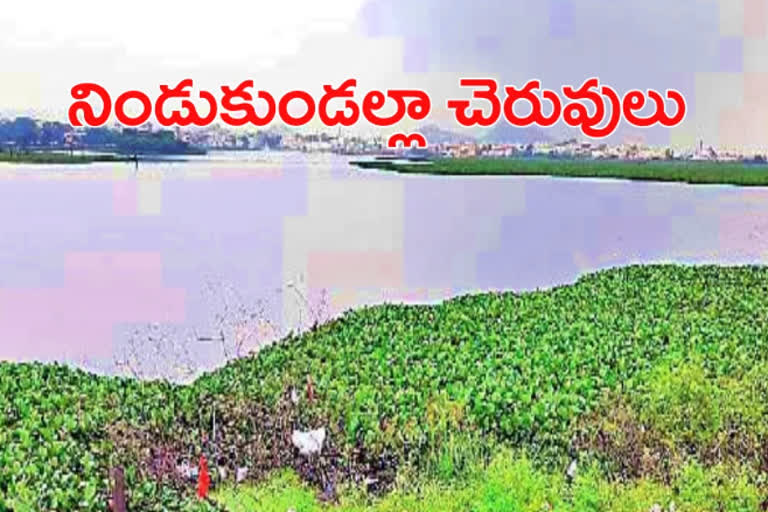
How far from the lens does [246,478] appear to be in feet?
16.4

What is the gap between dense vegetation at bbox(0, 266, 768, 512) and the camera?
4535mm

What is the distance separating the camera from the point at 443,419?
5.31m

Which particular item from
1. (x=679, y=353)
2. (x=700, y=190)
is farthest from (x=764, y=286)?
(x=700, y=190)

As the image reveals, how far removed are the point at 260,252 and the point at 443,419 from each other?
9030 mm

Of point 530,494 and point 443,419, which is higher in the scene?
point 443,419

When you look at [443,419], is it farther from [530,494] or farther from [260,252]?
[260,252]

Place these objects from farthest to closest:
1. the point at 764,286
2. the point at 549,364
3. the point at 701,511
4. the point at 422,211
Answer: the point at 422,211, the point at 764,286, the point at 549,364, the point at 701,511

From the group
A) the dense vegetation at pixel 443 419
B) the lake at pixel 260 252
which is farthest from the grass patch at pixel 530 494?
the lake at pixel 260 252

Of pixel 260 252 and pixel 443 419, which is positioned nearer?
pixel 443 419

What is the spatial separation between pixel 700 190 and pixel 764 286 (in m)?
22.9

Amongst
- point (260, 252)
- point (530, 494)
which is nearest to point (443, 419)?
point (530, 494)

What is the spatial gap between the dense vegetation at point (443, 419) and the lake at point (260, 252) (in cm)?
121

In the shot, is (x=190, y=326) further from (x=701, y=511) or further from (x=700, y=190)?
(x=700, y=190)

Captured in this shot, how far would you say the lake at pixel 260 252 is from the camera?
9.55 meters
